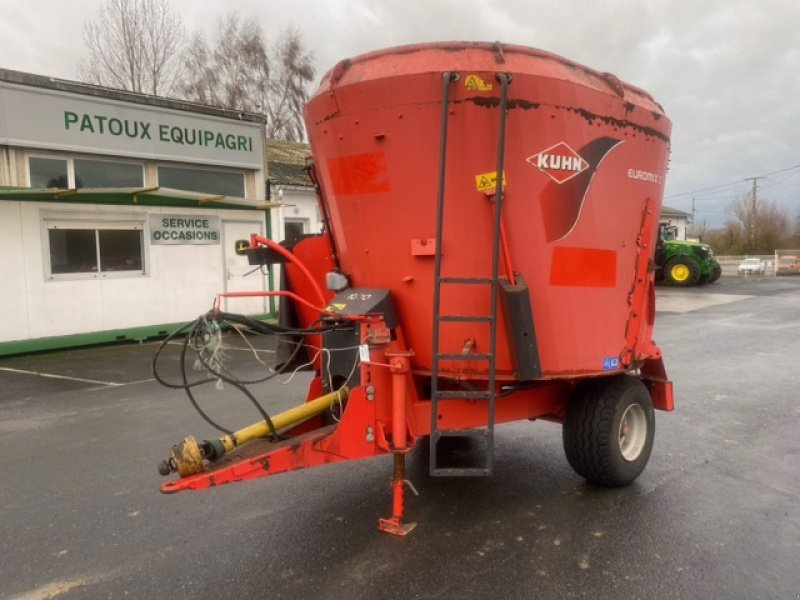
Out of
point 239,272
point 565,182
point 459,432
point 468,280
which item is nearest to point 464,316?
point 468,280

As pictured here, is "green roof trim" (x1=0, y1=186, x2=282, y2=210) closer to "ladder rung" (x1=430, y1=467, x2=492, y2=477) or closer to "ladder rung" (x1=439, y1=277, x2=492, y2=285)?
"ladder rung" (x1=439, y1=277, x2=492, y2=285)

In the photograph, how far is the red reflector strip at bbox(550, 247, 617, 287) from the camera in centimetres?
367

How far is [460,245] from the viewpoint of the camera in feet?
11.6

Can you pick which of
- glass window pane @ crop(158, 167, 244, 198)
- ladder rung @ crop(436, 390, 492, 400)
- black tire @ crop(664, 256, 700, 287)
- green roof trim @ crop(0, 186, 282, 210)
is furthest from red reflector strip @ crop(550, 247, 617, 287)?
black tire @ crop(664, 256, 700, 287)

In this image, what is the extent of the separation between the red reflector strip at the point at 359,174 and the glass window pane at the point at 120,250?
8935mm

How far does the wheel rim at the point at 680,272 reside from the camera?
26.9m

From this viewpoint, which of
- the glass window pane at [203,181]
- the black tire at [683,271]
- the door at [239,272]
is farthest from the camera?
the black tire at [683,271]

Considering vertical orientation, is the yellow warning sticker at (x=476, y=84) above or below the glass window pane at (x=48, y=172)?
below

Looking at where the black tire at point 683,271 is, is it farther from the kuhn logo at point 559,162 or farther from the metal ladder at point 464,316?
the metal ladder at point 464,316

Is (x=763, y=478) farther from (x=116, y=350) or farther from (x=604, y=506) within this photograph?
(x=116, y=350)

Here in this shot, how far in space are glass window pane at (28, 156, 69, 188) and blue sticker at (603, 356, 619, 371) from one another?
10.4 metres

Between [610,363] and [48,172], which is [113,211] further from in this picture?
[610,363]

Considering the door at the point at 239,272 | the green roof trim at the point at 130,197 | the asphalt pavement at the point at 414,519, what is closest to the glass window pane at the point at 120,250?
the green roof trim at the point at 130,197

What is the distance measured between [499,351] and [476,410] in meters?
0.43
